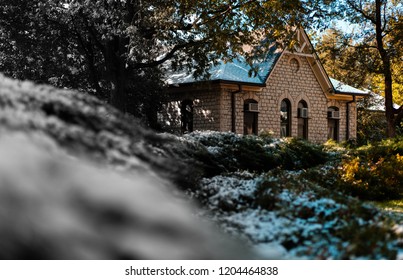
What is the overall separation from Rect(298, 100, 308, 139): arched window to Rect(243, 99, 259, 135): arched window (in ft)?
11.3

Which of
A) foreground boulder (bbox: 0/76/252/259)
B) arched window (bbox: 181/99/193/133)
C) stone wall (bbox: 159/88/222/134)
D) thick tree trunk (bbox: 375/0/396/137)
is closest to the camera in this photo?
foreground boulder (bbox: 0/76/252/259)

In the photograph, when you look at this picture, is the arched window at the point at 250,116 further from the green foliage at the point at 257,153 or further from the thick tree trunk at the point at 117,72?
the green foliage at the point at 257,153

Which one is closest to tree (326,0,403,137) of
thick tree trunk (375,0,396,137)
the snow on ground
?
thick tree trunk (375,0,396,137)

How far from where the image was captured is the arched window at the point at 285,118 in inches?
1021

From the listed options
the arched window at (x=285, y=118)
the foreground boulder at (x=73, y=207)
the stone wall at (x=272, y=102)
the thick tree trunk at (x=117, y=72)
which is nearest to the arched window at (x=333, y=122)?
the stone wall at (x=272, y=102)

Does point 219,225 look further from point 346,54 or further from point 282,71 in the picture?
point 282,71

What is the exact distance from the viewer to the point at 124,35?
18.3 meters

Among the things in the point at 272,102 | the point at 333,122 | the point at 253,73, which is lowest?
the point at 333,122

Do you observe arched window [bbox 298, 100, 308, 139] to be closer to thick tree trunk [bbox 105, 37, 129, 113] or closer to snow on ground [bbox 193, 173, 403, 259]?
thick tree trunk [bbox 105, 37, 129, 113]

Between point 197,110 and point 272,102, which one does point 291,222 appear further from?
point 272,102

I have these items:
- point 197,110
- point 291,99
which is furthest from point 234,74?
point 291,99

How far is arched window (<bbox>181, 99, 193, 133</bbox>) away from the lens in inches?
965

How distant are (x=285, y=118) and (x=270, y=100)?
64.5 inches

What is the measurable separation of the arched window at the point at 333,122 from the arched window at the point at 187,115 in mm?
8876
